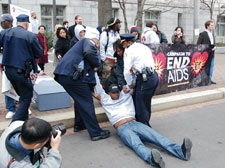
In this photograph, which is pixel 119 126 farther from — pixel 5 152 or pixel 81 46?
pixel 5 152

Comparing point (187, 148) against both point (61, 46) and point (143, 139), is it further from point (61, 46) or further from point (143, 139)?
point (61, 46)

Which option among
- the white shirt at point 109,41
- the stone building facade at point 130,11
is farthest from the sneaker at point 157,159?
the stone building facade at point 130,11

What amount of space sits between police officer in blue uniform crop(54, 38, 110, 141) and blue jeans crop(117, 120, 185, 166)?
54 cm

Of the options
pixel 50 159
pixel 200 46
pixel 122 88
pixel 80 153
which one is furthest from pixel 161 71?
pixel 50 159

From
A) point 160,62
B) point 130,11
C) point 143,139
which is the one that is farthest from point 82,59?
point 130,11

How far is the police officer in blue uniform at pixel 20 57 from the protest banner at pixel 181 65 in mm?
2877

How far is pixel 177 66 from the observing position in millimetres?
6621

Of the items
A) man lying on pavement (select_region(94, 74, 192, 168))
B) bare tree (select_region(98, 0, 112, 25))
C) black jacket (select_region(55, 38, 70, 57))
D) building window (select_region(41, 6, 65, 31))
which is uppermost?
building window (select_region(41, 6, 65, 31))

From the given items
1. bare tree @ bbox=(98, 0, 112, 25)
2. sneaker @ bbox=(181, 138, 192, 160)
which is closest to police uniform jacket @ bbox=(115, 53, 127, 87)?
sneaker @ bbox=(181, 138, 192, 160)

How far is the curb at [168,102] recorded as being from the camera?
460 centimetres

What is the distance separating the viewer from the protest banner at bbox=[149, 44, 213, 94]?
6.29 metres

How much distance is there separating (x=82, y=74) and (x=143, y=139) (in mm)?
1262

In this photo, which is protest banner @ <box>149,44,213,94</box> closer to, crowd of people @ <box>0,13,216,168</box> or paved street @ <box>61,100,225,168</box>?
paved street @ <box>61,100,225,168</box>

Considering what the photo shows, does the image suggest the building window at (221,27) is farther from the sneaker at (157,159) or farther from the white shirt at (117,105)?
the sneaker at (157,159)
